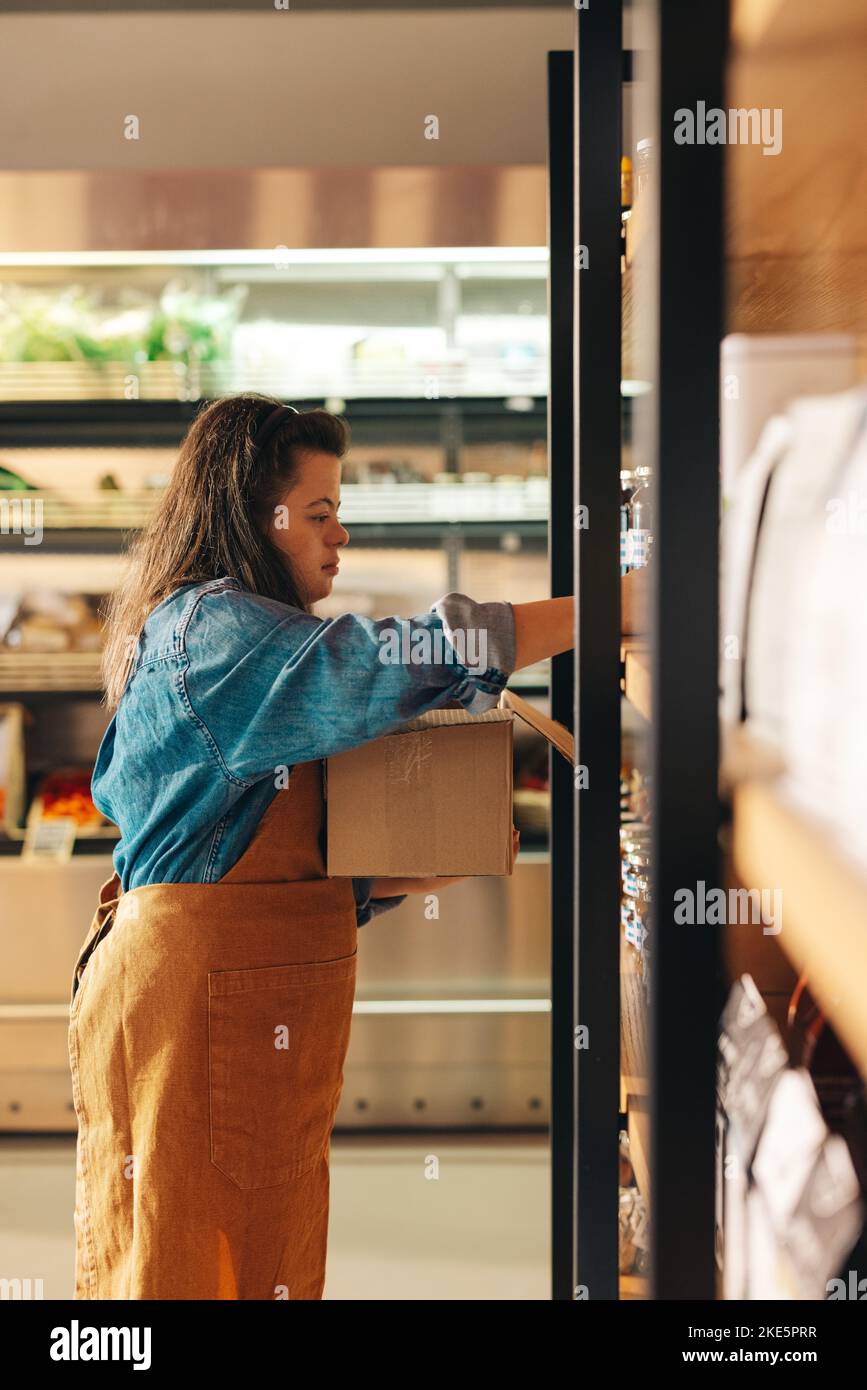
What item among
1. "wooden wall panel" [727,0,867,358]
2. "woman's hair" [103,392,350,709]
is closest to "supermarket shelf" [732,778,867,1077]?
"wooden wall panel" [727,0,867,358]

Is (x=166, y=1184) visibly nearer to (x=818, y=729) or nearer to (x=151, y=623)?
(x=151, y=623)

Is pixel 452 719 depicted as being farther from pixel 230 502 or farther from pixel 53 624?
pixel 53 624

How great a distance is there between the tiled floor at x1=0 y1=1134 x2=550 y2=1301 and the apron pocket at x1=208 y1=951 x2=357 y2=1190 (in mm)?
1153

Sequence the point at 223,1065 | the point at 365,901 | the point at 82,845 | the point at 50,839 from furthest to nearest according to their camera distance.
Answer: the point at 82,845 < the point at 50,839 < the point at 365,901 < the point at 223,1065

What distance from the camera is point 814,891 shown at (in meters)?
0.69

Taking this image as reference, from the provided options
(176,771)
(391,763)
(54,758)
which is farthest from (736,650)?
(54,758)

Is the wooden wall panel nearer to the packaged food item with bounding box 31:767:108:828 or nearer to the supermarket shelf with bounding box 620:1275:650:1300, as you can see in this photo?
the supermarket shelf with bounding box 620:1275:650:1300

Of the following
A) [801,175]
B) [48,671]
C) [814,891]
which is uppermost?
[801,175]

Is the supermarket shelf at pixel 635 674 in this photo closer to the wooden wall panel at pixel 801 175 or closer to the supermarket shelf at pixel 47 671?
the wooden wall panel at pixel 801 175

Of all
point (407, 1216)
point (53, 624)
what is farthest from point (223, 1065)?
point (53, 624)

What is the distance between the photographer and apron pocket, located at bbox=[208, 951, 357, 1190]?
1603mm

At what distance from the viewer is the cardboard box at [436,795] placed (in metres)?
1.53

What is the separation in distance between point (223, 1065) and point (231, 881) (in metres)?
0.25

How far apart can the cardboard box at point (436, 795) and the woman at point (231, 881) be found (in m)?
0.07
